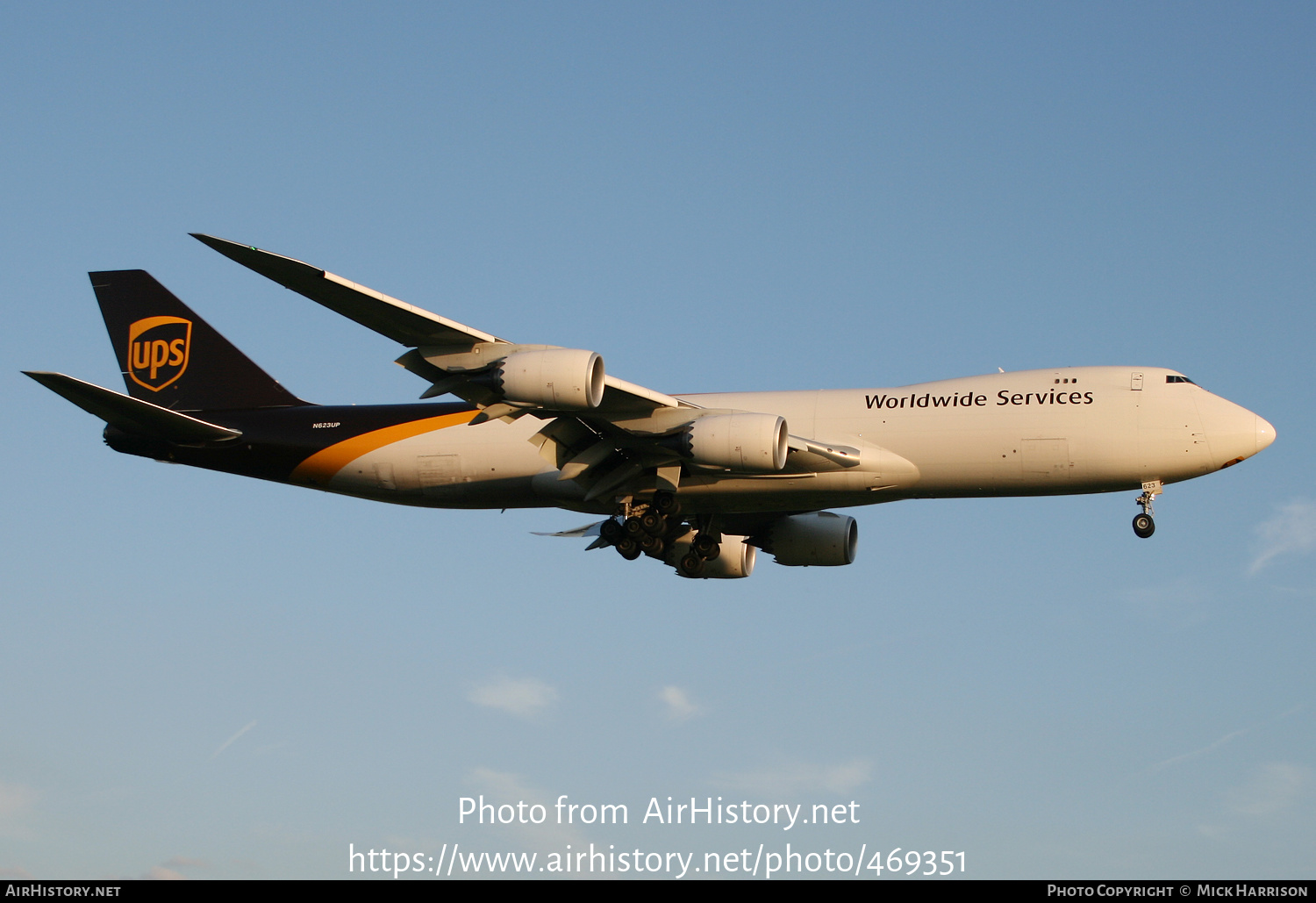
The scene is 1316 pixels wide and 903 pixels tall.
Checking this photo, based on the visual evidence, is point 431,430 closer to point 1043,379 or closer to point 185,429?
point 185,429

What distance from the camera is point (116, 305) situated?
4100cm

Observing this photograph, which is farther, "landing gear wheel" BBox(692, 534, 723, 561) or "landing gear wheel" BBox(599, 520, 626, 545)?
"landing gear wheel" BBox(692, 534, 723, 561)

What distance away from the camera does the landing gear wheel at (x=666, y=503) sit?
115ft

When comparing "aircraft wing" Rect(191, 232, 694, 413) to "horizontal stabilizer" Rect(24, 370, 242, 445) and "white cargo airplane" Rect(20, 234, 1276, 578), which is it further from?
"horizontal stabilizer" Rect(24, 370, 242, 445)

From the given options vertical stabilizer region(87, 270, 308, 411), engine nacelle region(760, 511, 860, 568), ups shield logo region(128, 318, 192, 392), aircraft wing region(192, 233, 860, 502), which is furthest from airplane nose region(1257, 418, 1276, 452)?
ups shield logo region(128, 318, 192, 392)

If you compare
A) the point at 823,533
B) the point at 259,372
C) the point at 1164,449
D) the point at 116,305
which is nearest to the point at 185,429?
the point at 259,372

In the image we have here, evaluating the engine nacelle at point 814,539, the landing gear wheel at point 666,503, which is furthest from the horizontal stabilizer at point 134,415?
the engine nacelle at point 814,539

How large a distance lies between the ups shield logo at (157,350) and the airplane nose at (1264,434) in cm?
2852

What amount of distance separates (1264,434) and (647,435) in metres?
14.4

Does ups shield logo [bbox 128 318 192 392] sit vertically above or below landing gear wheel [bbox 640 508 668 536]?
above

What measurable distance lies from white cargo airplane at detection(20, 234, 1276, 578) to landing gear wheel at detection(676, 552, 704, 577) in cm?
8

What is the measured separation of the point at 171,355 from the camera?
4050 cm

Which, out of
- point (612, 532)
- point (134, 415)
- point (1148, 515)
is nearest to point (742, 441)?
point (612, 532)

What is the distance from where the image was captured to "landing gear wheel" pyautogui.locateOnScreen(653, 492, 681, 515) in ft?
115
